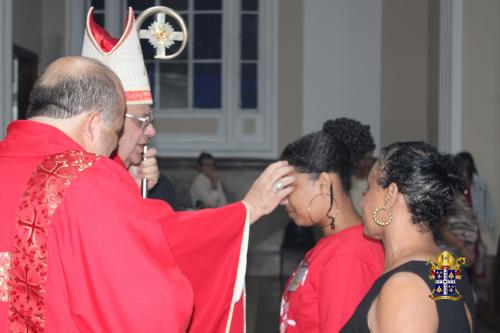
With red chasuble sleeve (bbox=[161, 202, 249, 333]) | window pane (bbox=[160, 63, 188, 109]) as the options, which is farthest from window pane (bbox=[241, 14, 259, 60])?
red chasuble sleeve (bbox=[161, 202, 249, 333])

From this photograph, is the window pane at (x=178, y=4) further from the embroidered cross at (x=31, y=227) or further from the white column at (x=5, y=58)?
the embroidered cross at (x=31, y=227)

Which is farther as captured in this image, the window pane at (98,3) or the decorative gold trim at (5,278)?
the window pane at (98,3)

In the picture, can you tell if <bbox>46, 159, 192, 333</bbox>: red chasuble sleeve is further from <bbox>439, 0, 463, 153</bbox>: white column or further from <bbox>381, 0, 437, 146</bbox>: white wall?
<bbox>381, 0, 437, 146</bbox>: white wall

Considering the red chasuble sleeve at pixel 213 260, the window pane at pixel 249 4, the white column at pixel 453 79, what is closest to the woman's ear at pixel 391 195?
the red chasuble sleeve at pixel 213 260

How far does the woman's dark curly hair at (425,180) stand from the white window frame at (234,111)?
338 inches

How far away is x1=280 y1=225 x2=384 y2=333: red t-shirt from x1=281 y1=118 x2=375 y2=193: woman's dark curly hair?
0.26m

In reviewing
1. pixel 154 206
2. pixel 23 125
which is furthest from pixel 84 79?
pixel 154 206

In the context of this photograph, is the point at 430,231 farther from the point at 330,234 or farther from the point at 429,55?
the point at 429,55

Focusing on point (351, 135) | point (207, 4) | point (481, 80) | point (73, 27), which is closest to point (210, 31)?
point (207, 4)

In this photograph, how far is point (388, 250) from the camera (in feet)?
7.72

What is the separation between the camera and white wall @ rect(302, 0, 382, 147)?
35.2 feet

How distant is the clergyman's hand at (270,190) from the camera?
2779 mm

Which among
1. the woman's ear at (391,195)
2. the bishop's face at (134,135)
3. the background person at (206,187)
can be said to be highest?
the bishop's face at (134,135)

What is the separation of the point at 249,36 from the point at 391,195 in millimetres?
9195
